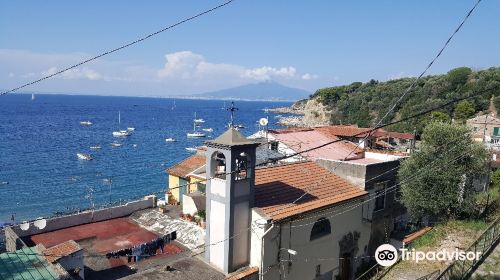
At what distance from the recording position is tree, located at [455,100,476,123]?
229 feet

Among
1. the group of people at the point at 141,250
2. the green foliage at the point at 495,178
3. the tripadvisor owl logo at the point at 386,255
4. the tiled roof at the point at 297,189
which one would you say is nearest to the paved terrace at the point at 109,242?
the group of people at the point at 141,250

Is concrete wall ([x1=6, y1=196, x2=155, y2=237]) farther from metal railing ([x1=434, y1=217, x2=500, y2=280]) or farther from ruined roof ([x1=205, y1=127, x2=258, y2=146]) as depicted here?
metal railing ([x1=434, y1=217, x2=500, y2=280])

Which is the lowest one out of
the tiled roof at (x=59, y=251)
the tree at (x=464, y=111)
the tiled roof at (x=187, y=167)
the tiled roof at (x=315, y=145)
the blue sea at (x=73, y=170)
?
the blue sea at (x=73, y=170)

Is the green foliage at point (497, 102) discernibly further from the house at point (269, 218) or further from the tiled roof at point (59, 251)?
the tiled roof at point (59, 251)

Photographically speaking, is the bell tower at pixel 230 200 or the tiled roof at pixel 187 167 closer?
the bell tower at pixel 230 200

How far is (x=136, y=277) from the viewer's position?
1542cm

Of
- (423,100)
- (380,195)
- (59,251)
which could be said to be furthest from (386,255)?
(423,100)

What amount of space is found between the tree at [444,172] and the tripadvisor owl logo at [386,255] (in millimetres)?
2678

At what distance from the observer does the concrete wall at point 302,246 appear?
16.8 m

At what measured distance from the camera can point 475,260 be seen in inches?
508

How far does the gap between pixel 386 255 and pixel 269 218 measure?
8147 mm

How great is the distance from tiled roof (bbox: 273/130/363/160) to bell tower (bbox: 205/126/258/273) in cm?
1159

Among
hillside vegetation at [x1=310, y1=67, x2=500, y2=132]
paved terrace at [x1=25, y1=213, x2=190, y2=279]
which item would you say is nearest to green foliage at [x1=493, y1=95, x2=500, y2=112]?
hillside vegetation at [x1=310, y1=67, x2=500, y2=132]

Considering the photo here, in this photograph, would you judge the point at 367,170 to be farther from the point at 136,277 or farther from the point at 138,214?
the point at 138,214
